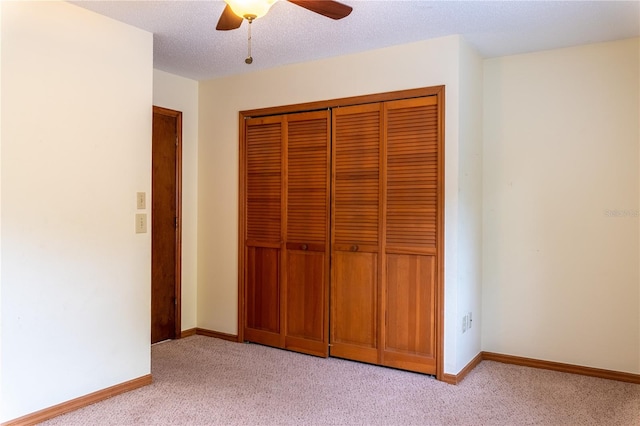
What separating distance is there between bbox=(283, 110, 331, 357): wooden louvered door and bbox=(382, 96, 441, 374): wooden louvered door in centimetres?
52

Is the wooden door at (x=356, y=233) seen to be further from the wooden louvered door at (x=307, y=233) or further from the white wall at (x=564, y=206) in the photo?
the white wall at (x=564, y=206)

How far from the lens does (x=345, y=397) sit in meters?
3.03

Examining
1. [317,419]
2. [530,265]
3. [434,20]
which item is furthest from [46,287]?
[530,265]

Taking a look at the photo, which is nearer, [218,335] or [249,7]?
[249,7]

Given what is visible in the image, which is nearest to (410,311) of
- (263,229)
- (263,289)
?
(263,289)

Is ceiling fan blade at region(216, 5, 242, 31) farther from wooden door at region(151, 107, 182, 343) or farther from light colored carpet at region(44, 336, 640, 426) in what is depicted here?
light colored carpet at region(44, 336, 640, 426)

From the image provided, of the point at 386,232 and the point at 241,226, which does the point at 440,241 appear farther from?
the point at 241,226

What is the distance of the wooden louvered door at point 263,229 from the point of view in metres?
4.07

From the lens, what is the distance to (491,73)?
12.4ft

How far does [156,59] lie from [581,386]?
383 cm

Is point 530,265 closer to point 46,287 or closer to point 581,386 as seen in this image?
point 581,386

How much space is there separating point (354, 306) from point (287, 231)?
826 mm

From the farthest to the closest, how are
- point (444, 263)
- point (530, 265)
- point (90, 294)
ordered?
point (530, 265) → point (444, 263) → point (90, 294)

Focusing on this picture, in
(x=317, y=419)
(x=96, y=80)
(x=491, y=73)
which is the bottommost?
(x=317, y=419)
